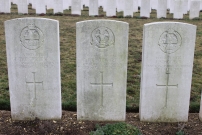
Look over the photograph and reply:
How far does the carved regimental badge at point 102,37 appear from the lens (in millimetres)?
4148

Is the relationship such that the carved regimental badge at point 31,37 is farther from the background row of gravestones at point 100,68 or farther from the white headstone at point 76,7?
the white headstone at point 76,7

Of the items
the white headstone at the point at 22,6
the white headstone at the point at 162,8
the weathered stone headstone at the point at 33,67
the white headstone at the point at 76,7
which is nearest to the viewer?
the weathered stone headstone at the point at 33,67

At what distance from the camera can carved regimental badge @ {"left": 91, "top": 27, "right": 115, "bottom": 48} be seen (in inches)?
163

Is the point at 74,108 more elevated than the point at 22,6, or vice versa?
the point at 22,6

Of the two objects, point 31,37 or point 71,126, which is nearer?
point 31,37

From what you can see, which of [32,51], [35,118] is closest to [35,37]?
[32,51]

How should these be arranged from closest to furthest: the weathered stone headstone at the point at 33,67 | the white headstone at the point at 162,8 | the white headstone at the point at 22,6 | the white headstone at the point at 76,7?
the weathered stone headstone at the point at 33,67
the white headstone at the point at 162,8
the white headstone at the point at 76,7
the white headstone at the point at 22,6

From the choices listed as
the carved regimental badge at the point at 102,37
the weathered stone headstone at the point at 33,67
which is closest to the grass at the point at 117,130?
the weathered stone headstone at the point at 33,67

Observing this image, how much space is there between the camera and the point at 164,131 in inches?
166

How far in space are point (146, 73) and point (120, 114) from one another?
0.75m

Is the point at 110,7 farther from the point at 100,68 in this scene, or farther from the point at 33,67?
the point at 33,67

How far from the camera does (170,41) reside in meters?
4.18

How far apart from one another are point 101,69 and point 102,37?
0.47 metres

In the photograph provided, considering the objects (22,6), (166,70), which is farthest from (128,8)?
(166,70)
